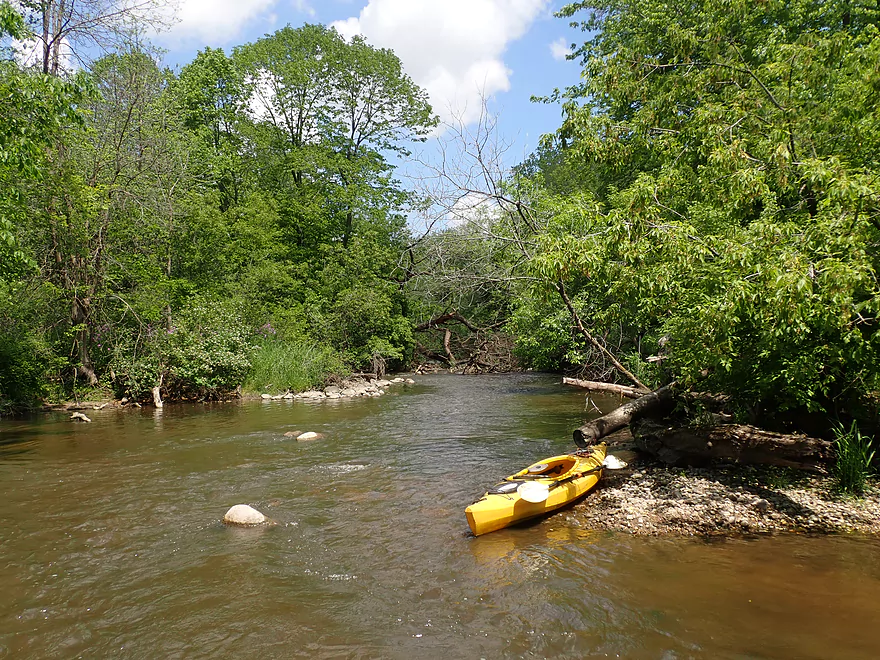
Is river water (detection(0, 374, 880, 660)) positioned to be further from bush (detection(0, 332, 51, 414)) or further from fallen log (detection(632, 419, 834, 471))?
bush (detection(0, 332, 51, 414))

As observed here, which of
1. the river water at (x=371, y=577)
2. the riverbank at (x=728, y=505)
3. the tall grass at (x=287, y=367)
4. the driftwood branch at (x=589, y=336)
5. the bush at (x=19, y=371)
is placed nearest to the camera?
the river water at (x=371, y=577)

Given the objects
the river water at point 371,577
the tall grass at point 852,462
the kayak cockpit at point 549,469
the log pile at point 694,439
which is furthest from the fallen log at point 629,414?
the tall grass at point 852,462

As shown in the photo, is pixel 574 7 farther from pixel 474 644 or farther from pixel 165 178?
pixel 474 644

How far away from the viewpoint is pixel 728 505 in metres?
5.67

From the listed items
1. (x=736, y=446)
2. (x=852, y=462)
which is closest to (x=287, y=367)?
(x=736, y=446)

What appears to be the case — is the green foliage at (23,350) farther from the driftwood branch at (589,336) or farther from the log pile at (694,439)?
the log pile at (694,439)

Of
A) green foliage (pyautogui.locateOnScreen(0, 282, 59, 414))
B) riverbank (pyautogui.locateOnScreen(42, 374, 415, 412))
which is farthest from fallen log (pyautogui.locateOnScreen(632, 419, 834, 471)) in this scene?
green foliage (pyautogui.locateOnScreen(0, 282, 59, 414))

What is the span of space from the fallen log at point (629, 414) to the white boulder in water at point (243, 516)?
4575 mm

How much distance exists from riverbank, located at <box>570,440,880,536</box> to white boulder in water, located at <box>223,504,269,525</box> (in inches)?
132

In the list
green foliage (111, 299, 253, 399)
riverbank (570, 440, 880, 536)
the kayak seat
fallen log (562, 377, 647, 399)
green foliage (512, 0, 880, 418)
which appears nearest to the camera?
green foliage (512, 0, 880, 418)

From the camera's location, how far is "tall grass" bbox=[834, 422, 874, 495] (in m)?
5.57

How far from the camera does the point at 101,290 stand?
1418cm

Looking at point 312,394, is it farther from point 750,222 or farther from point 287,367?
point 750,222

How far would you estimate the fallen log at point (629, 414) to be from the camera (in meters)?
7.68
